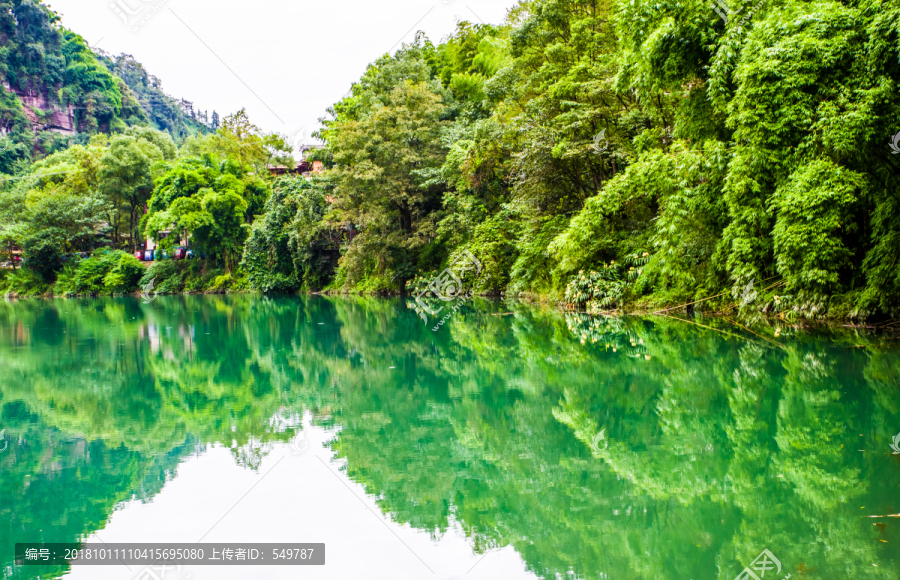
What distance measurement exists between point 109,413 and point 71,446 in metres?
1.13

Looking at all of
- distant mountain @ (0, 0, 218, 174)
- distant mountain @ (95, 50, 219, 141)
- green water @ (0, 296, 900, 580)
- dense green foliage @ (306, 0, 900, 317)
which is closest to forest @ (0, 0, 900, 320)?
dense green foliage @ (306, 0, 900, 317)

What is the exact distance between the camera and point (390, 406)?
6.16 meters

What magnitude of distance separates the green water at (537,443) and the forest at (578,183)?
1.92 meters

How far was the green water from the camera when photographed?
300cm

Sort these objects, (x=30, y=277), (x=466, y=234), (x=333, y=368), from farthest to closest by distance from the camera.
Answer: (x=30, y=277) → (x=466, y=234) → (x=333, y=368)

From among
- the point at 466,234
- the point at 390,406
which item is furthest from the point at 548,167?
the point at 390,406

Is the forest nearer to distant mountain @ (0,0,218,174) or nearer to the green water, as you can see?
the green water

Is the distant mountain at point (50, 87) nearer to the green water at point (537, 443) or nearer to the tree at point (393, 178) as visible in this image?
the tree at point (393, 178)

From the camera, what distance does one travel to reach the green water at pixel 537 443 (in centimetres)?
300

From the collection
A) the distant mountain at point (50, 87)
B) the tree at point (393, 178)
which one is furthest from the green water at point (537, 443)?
the distant mountain at point (50, 87)

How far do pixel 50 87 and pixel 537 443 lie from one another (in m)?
76.0

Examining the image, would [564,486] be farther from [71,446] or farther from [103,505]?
[71,446]

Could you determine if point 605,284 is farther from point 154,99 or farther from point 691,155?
point 154,99

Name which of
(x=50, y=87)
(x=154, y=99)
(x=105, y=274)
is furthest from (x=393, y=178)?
(x=154, y=99)
